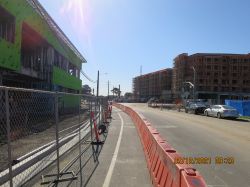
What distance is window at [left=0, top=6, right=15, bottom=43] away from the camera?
28592mm

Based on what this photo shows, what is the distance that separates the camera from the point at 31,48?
39.9m

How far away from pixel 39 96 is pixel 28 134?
0.89m

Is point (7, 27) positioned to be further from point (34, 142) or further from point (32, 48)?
point (34, 142)

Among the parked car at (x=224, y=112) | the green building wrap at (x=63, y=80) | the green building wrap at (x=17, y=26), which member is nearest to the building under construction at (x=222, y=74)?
the green building wrap at (x=63, y=80)

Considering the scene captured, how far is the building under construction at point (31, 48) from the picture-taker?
91.8 feet

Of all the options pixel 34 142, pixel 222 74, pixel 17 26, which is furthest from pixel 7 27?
pixel 222 74

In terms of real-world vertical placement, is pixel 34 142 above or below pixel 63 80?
below

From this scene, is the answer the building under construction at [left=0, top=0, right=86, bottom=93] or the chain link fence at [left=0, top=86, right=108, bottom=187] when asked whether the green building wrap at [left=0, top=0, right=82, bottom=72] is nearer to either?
the building under construction at [left=0, top=0, right=86, bottom=93]

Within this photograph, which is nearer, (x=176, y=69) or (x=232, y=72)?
(x=232, y=72)

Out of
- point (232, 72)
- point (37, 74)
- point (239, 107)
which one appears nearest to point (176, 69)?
point (232, 72)

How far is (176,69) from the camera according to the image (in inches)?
6580

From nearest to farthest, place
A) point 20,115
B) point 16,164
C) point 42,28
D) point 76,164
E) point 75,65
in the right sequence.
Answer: point 20,115
point 16,164
point 76,164
point 42,28
point 75,65

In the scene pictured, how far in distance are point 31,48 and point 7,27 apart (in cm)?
1042

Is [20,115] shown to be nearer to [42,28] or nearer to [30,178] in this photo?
[30,178]
